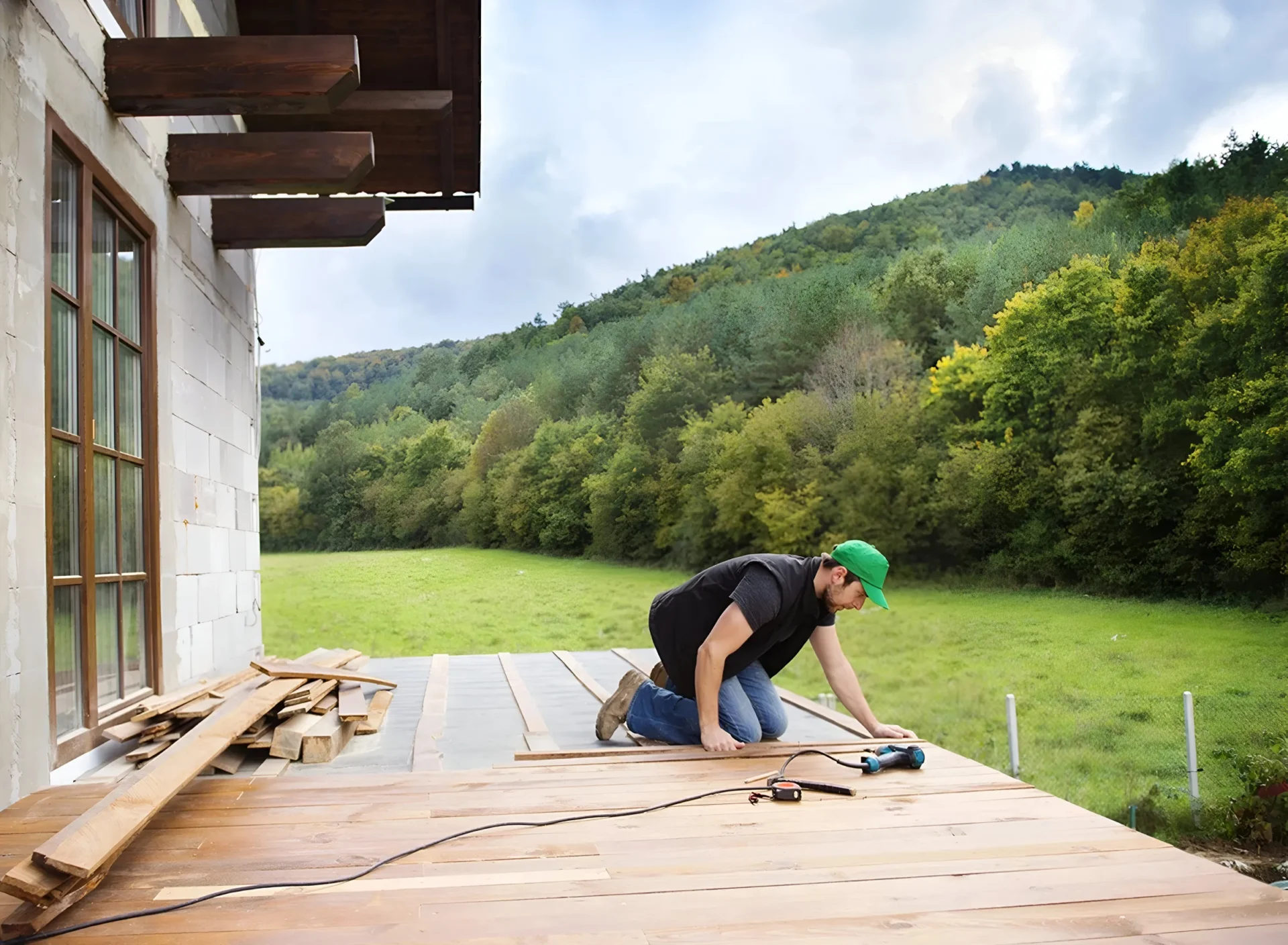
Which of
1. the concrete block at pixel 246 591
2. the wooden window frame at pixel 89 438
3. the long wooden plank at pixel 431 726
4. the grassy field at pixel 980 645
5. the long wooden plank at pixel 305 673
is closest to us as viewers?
the wooden window frame at pixel 89 438

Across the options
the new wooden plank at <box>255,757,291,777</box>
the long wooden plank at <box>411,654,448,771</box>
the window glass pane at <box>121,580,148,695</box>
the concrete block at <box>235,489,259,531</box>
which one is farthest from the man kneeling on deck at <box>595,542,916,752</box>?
the concrete block at <box>235,489,259,531</box>

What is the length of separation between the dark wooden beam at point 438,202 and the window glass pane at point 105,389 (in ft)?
9.38

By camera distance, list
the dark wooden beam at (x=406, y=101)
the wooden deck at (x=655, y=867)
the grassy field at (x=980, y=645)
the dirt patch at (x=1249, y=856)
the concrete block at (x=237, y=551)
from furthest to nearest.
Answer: the grassy field at (x=980, y=645)
the dirt patch at (x=1249, y=856)
the concrete block at (x=237, y=551)
the dark wooden beam at (x=406, y=101)
the wooden deck at (x=655, y=867)

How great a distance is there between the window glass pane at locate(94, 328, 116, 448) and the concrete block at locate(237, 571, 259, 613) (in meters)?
2.23

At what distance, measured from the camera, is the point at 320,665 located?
521cm

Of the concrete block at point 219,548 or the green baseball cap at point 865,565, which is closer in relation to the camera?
the green baseball cap at point 865,565

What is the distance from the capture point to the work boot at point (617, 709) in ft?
12.5

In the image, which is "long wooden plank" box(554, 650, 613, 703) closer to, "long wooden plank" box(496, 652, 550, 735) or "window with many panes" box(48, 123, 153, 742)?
"long wooden plank" box(496, 652, 550, 735)

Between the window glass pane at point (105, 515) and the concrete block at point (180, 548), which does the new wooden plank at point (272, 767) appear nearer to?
the window glass pane at point (105, 515)

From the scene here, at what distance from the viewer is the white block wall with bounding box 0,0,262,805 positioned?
272 cm

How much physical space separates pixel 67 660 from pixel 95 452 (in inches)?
30.4

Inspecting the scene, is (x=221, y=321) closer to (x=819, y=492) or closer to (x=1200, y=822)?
(x=1200, y=822)

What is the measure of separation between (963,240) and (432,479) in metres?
11.6

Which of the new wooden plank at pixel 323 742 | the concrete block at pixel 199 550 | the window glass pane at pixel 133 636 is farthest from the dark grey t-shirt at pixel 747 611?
the concrete block at pixel 199 550
